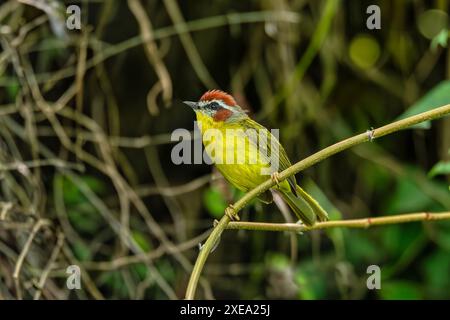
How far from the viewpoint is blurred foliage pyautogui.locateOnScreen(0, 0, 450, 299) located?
7.50ft

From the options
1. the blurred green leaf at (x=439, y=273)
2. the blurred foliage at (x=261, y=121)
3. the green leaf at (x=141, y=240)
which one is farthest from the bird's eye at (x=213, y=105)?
the blurred green leaf at (x=439, y=273)

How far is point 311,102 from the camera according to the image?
96.6 inches

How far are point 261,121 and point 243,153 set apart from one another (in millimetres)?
1029

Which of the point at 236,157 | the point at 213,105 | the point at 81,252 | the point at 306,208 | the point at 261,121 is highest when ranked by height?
the point at 261,121

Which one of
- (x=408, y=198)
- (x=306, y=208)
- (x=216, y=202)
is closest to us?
(x=306, y=208)

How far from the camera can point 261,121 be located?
2.42 meters

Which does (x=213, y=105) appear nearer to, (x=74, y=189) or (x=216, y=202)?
(x=216, y=202)

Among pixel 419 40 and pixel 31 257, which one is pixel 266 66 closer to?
pixel 419 40

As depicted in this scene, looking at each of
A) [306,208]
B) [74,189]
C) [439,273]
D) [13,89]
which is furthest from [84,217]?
[306,208]

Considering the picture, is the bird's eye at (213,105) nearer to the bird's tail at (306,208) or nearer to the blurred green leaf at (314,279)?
the bird's tail at (306,208)

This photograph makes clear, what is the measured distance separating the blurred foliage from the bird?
0.72m

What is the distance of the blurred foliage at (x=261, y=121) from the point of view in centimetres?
229

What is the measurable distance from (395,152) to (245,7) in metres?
0.74

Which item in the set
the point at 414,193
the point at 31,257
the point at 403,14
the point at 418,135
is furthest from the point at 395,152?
the point at 31,257
